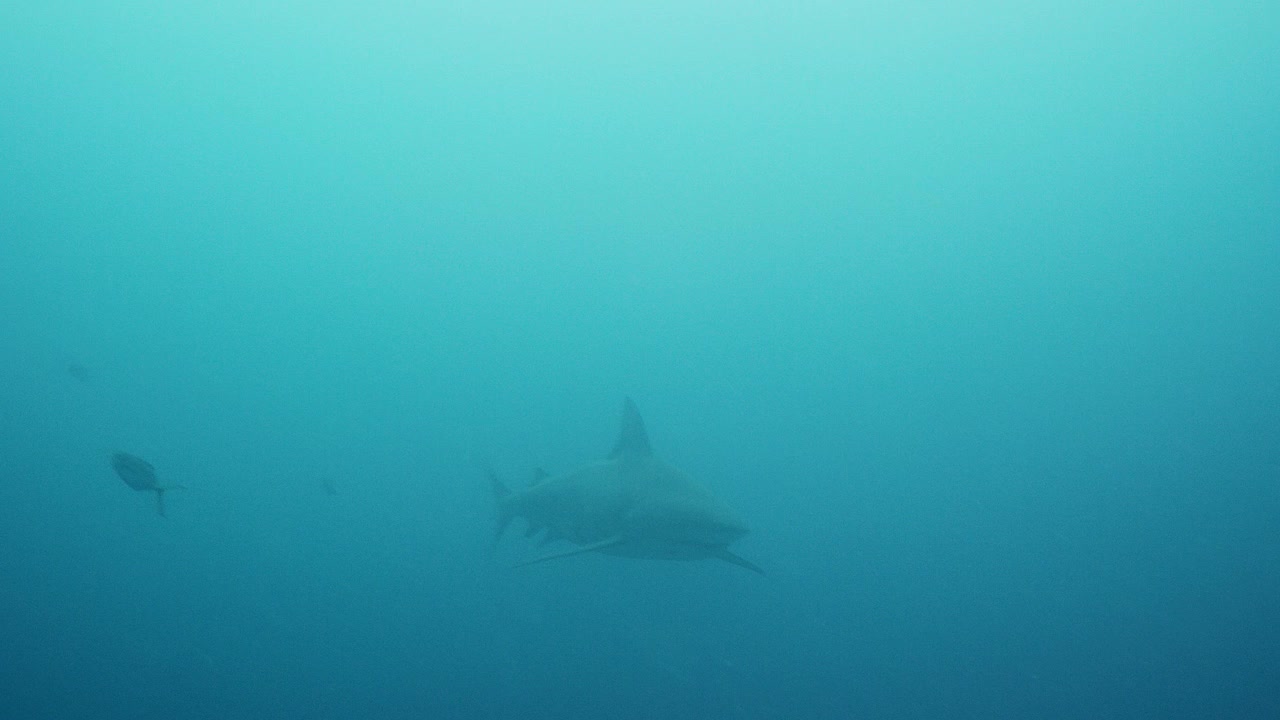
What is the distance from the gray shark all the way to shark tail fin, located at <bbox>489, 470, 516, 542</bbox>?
4.3 inches

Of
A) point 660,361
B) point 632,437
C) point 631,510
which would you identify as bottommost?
point 631,510

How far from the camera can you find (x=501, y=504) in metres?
8.34

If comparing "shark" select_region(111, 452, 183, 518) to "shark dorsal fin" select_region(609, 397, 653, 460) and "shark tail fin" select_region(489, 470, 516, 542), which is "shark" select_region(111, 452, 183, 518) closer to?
"shark tail fin" select_region(489, 470, 516, 542)

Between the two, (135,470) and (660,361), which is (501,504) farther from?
(660,361)

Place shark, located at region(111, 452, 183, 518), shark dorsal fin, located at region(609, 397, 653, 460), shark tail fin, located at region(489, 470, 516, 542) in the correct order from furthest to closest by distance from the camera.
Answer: shark tail fin, located at region(489, 470, 516, 542) < shark dorsal fin, located at region(609, 397, 653, 460) < shark, located at region(111, 452, 183, 518)

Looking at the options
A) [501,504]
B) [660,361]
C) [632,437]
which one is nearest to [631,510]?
[632,437]

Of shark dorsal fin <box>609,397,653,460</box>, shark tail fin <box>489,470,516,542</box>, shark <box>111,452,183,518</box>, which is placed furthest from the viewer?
shark tail fin <box>489,470,516,542</box>

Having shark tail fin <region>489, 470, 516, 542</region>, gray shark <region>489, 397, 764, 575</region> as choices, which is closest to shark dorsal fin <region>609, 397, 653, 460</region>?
gray shark <region>489, 397, 764, 575</region>

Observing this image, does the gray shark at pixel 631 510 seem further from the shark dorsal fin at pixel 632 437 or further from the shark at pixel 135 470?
the shark at pixel 135 470

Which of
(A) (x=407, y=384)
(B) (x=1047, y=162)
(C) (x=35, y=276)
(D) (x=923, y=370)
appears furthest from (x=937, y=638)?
(C) (x=35, y=276)

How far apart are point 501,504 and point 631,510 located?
2266mm

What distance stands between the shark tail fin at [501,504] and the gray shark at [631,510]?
0.36ft

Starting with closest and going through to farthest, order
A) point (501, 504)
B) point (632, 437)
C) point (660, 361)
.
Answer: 1. point (632, 437)
2. point (501, 504)
3. point (660, 361)

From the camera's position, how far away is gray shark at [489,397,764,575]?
247 inches
